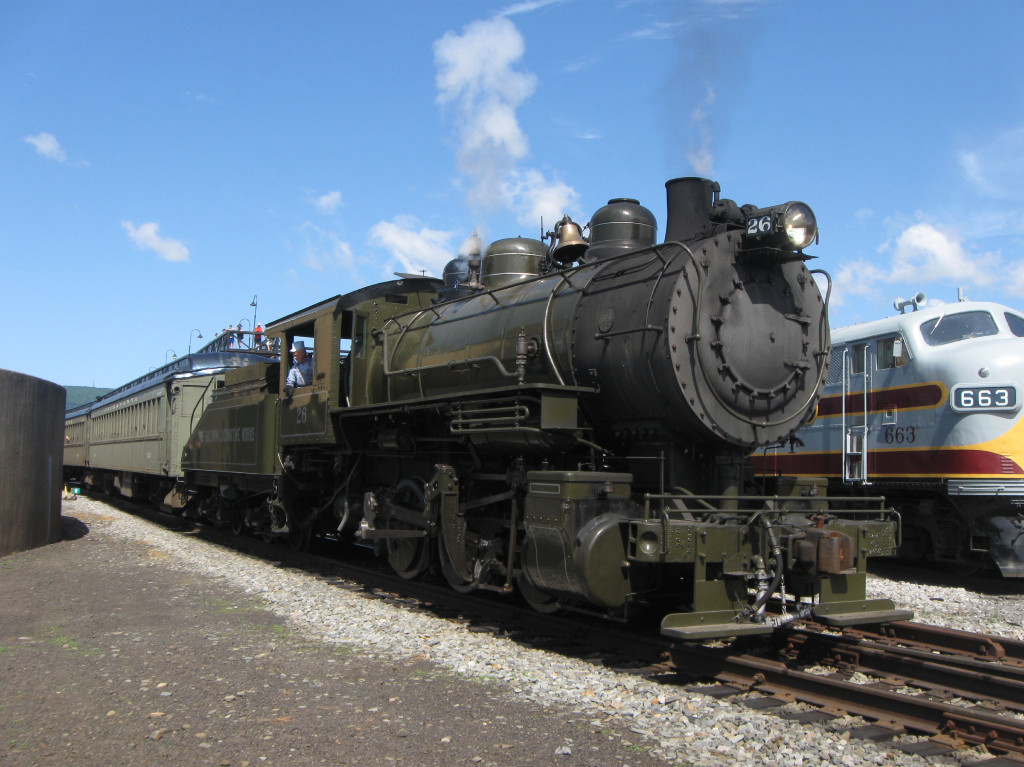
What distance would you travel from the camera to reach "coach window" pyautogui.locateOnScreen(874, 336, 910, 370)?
11156mm

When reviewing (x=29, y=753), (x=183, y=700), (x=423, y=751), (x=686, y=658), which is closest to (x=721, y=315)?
(x=686, y=658)

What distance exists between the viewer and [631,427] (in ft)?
22.7

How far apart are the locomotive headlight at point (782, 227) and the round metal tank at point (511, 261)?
10.3 ft

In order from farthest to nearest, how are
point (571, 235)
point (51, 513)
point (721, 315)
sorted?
point (51, 513) < point (571, 235) < point (721, 315)

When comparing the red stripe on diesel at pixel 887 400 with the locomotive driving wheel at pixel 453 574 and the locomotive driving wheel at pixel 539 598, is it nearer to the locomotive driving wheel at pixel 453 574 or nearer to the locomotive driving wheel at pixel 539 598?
the locomotive driving wheel at pixel 539 598

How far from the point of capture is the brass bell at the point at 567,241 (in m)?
8.92

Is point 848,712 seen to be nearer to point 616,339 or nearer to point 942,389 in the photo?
point 616,339

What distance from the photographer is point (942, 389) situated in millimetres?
10555

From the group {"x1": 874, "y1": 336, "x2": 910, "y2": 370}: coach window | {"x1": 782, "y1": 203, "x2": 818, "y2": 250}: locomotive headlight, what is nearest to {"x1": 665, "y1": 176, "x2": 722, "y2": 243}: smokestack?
{"x1": 782, "y1": 203, "x2": 818, "y2": 250}: locomotive headlight

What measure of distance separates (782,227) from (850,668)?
11.4 ft

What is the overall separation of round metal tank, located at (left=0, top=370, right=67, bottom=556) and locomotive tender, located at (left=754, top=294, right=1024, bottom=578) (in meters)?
10.7

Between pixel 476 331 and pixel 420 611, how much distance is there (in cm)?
294

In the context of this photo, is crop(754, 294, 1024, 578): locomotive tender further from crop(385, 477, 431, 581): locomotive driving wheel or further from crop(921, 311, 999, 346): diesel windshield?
crop(385, 477, 431, 581): locomotive driving wheel

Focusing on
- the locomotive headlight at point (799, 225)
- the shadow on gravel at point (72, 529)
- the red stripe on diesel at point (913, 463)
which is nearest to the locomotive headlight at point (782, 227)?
the locomotive headlight at point (799, 225)
